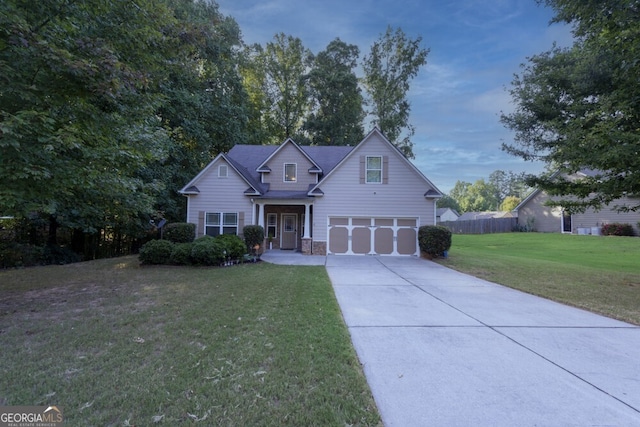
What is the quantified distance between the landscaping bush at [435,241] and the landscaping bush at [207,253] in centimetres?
912

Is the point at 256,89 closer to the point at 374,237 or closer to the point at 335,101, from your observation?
the point at 335,101

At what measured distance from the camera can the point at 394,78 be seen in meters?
29.2

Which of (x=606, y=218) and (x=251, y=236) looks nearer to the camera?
(x=251, y=236)

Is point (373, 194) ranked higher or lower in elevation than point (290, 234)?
higher

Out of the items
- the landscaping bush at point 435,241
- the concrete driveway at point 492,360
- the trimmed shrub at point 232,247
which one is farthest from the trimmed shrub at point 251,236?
the concrete driveway at point 492,360

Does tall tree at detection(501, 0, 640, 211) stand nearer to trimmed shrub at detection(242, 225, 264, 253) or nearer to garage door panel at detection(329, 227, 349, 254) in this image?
garage door panel at detection(329, 227, 349, 254)

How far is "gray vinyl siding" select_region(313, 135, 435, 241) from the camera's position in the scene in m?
15.6

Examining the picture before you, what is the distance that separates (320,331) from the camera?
15.3 ft

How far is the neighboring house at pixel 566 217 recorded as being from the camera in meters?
24.0

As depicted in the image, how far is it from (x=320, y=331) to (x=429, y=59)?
30468mm

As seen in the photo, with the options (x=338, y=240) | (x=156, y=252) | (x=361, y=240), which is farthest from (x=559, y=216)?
(x=156, y=252)

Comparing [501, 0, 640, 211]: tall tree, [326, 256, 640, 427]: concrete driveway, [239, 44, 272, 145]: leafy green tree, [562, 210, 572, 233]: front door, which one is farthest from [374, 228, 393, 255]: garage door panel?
[562, 210, 572, 233]: front door

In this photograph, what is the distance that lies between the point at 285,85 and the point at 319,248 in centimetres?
2289

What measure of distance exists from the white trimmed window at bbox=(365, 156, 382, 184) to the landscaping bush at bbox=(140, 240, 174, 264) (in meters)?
9.71
